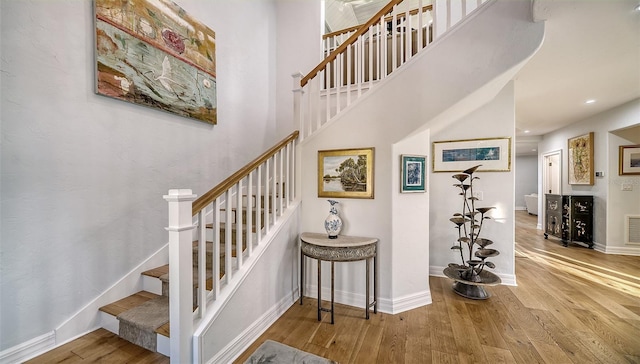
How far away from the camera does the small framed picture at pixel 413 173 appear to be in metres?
2.39

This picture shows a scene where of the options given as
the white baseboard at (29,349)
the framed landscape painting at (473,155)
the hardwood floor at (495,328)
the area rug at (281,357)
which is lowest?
the hardwood floor at (495,328)

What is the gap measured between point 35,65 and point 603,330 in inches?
189

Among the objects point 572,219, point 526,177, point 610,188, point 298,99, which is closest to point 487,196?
point 298,99

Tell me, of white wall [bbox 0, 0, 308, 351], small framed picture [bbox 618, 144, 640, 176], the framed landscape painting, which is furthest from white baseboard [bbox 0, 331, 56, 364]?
small framed picture [bbox 618, 144, 640, 176]

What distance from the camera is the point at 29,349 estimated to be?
1557 millimetres

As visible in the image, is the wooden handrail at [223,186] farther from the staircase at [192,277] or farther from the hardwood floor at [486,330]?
the hardwood floor at [486,330]

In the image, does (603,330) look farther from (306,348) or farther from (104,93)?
(104,93)

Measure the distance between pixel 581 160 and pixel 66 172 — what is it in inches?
308

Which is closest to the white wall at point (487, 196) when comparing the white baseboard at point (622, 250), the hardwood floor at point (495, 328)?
the hardwood floor at point (495, 328)

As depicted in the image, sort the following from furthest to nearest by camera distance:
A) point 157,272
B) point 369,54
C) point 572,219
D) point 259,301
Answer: point 572,219, point 369,54, point 157,272, point 259,301

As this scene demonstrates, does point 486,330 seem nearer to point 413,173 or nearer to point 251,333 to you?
point 413,173

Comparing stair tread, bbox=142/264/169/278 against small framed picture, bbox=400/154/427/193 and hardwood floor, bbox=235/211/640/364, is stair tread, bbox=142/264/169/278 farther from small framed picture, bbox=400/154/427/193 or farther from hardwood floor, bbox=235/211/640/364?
small framed picture, bbox=400/154/427/193

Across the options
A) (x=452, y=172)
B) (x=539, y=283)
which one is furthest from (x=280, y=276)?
(x=539, y=283)

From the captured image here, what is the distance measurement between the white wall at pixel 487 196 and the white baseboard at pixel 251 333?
7.40 ft
